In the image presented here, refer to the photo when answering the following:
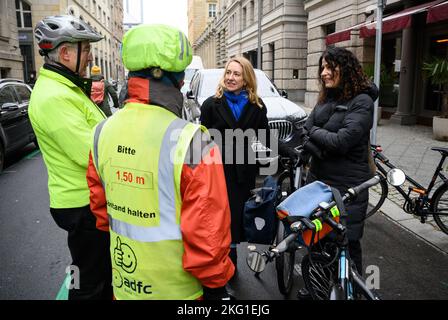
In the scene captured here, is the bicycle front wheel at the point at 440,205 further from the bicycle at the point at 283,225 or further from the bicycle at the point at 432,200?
the bicycle at the point at 283,225

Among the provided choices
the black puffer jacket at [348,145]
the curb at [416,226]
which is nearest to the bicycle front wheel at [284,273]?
the black puffer jacket at [348,145]

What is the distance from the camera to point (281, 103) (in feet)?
26.8

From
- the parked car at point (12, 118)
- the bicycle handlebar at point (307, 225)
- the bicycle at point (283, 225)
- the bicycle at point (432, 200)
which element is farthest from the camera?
the parked car at point (12, 118)

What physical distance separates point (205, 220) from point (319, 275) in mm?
1475

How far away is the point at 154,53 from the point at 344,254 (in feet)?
4.68

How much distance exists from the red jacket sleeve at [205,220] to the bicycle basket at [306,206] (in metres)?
0.52

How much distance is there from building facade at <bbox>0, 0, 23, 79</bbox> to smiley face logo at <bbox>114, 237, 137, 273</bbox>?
21.8 metres

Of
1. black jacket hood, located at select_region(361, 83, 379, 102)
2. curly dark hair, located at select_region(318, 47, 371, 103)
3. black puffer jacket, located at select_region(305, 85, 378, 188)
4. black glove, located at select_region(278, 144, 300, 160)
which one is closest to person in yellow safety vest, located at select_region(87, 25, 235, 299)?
black puffer jacket, located at select_region(305, 85, 378, 188)

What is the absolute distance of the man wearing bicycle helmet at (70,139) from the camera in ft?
7.34

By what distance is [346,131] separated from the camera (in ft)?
9.05

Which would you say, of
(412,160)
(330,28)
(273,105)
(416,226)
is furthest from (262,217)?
(330,28)
